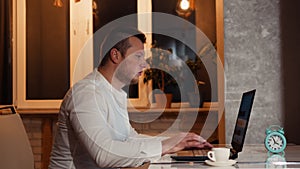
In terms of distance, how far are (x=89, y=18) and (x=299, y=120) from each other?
2273 mm

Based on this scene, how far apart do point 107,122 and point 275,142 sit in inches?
27.7

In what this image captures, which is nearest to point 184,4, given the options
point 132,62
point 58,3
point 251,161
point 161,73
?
point 161,73

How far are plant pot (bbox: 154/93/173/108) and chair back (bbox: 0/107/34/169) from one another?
1.95 m

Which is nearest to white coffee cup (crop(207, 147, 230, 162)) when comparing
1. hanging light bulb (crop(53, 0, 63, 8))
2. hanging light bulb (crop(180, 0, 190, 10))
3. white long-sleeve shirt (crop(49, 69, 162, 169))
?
white long-sleeve shirt (crop(49, 69, 162, 169))

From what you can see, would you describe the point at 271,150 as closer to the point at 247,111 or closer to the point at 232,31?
the point at 247,111

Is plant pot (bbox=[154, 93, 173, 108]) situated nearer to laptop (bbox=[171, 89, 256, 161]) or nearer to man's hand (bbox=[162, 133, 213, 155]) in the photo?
laptop (bbox=[171, 89, 256, 161])

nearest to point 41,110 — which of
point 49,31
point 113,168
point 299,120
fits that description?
point 49,31

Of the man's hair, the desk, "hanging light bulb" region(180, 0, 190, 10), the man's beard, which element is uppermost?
"hanging light bulb" region(180, 0, 190, 10)

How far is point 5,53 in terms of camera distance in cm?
405

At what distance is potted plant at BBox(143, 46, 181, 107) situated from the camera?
3.83m

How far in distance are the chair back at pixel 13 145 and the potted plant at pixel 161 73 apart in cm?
193

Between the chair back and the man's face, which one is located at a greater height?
the man's face

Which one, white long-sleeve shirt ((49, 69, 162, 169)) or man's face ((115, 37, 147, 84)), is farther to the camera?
man's face ((115, 37, 147, 84))

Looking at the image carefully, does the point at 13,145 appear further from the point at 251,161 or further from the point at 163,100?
the point at 163,100
